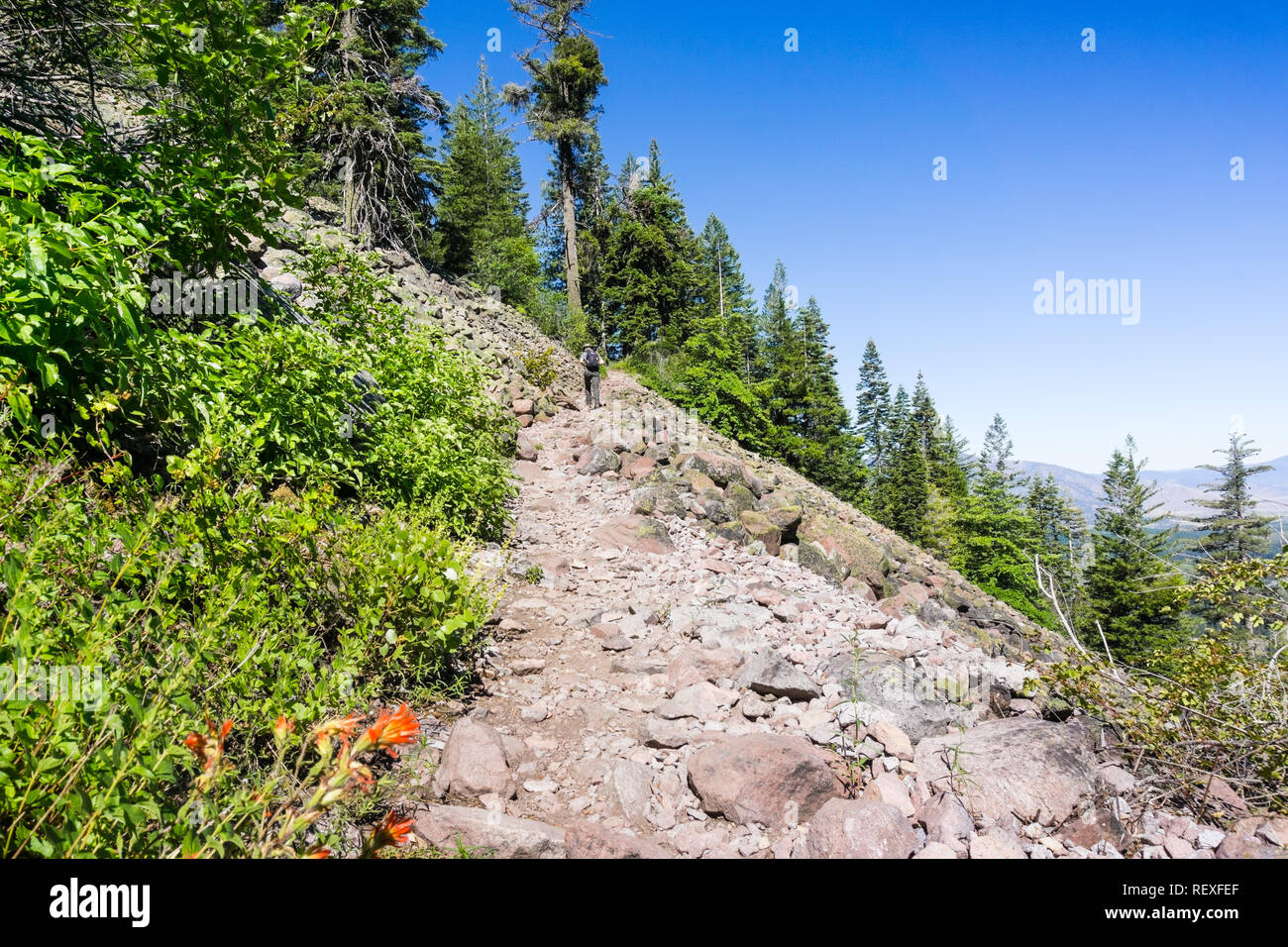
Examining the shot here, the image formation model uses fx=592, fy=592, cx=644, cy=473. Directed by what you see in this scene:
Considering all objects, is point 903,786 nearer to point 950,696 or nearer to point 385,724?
point 950,696

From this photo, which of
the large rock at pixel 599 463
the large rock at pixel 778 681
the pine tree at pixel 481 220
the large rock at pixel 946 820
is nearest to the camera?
the large rock at pixel 946 820

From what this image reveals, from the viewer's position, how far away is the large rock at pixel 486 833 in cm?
282

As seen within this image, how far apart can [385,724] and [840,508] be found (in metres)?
19.2

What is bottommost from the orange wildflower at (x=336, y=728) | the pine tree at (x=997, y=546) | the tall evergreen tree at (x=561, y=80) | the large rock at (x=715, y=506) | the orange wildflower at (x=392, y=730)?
the pine tree at (x=997, y=546)

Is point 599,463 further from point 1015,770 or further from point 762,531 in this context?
point 1015,770

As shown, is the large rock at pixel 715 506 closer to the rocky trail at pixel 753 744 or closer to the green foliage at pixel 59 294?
the rocky trail at pixel 753 744

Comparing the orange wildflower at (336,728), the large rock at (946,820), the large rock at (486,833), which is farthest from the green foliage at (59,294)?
the large rock at (946,820)

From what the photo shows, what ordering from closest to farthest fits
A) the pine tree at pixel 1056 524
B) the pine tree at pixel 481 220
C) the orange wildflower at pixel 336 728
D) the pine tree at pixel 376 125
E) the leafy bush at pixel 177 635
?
the leafy bush at pixel 177 635
the orange wildflower at pixel 336 728
the pine tree at pixel 376 125
the pine tree at pixel 481 220
the pine tree at pixel 1056 524

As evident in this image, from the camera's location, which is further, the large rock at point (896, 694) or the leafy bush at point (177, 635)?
the large rock at point (896, 694)

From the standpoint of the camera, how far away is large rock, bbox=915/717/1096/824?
3146mm

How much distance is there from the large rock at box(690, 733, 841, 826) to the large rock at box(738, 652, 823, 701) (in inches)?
30.0

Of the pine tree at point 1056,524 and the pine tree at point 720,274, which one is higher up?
the pine tree at point 720,274

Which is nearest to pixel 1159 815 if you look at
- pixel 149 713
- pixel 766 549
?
pixel 149 713

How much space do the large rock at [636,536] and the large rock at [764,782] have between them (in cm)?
430
